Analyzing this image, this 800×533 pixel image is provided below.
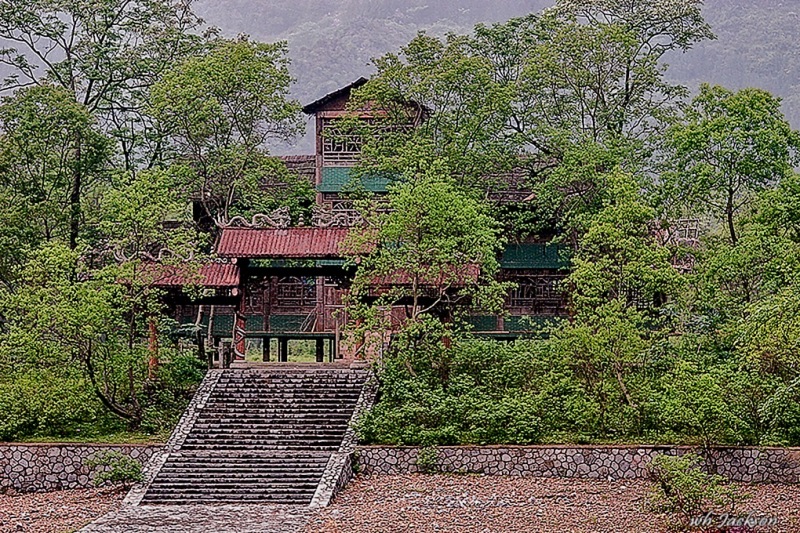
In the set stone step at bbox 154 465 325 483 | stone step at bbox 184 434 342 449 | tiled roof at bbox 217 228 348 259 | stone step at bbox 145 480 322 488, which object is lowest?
stone step at bbox 145 480 322 488

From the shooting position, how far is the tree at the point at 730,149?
21.9 metres

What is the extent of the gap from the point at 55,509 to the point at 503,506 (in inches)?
257

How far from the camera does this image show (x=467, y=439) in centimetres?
1752

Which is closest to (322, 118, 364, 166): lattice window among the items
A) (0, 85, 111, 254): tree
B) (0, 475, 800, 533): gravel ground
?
(0, 85, 111, 254): tree

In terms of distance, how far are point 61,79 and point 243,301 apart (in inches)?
345

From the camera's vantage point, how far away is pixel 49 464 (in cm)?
1738

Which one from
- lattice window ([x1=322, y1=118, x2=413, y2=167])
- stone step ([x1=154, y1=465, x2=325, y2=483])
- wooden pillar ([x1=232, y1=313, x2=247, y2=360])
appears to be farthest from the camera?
lattice window ([x1=322, y1=118, x2=413, y2=167])

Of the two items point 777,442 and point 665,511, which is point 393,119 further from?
point 665,511

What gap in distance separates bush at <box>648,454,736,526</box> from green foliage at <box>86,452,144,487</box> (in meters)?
7.91

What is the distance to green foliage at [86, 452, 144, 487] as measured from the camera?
16.1m

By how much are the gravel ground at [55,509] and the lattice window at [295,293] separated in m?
9.35

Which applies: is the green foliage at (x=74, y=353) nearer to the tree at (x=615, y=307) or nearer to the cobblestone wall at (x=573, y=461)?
the cobblestone wall at (x=573, y=461)

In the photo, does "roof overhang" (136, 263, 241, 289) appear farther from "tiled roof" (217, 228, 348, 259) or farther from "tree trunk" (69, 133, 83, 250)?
"tree trunk" (69, 133, 83, 250)

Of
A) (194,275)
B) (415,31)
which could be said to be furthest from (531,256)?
(415,31)
